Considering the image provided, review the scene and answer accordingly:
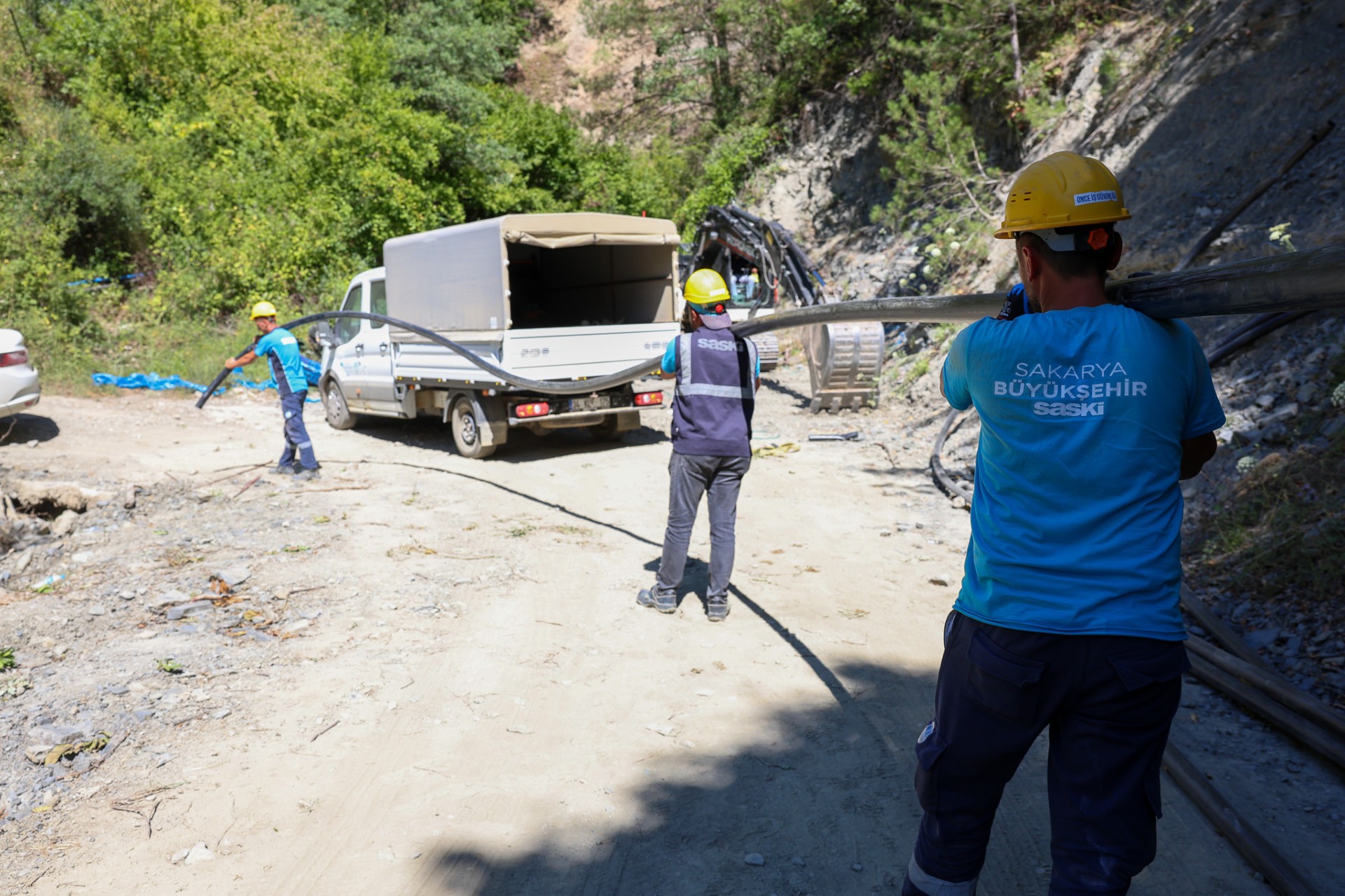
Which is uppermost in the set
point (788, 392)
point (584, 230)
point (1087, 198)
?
point (584, 230)

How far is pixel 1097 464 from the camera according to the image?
208 centimetres

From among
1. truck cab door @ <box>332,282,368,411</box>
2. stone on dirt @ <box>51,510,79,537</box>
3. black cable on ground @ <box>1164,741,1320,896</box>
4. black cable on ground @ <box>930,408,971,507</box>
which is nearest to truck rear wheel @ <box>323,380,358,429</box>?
truck cab door @ <box>332,282,368,411</box>

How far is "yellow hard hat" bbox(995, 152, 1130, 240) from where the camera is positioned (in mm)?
2117

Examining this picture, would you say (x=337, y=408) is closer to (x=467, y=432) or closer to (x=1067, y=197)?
(x=467, y=432)

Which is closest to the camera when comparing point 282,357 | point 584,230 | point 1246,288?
point 1246,288

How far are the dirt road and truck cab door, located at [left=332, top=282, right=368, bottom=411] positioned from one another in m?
4.56

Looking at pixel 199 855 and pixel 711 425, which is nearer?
pixel 199 855

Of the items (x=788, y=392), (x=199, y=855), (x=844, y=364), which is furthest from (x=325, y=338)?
(x=199, y=855)

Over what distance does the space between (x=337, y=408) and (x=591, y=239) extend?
17.6 feet

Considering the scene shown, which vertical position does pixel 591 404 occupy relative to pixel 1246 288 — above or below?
below

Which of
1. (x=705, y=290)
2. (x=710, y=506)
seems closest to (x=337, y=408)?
(x=710, y=506)

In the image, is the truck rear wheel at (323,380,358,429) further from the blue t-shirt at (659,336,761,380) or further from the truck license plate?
the blue t-shirt at (659,336,761,380)

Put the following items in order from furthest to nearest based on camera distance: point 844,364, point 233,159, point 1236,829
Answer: point 233,159 → point 844,364 → point 1236,829

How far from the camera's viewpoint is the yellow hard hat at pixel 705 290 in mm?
5895
